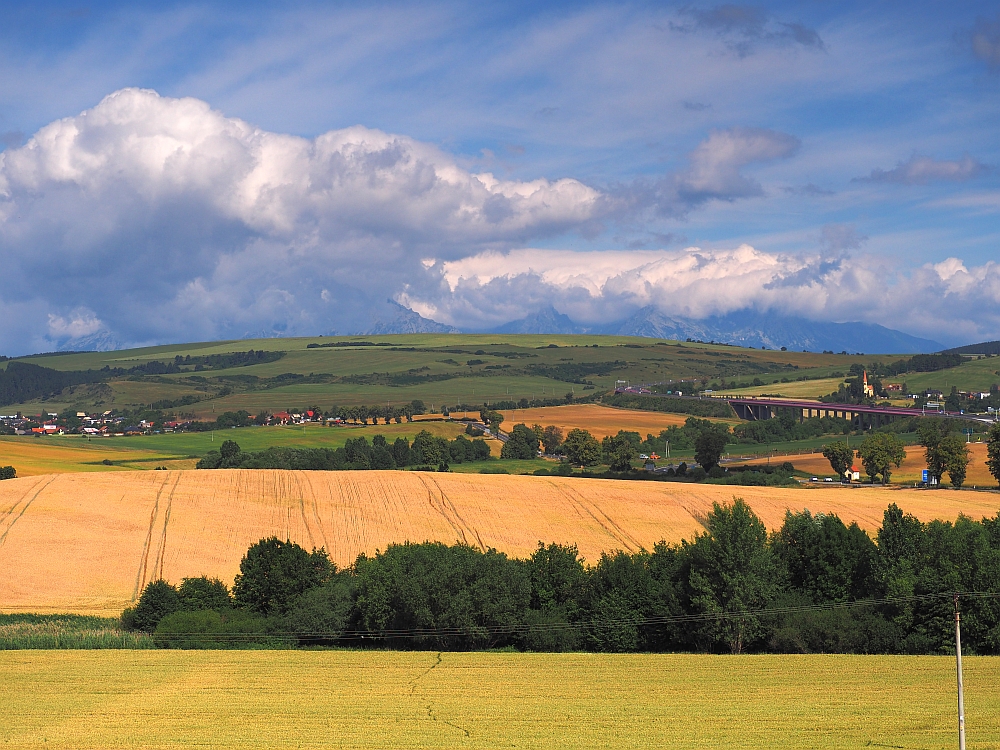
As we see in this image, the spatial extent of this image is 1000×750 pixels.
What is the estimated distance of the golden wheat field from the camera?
67562 millimetres

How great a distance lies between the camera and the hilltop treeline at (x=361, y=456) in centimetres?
12612

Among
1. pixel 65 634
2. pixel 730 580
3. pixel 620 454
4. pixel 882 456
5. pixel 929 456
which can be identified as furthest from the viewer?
pixel 620 454

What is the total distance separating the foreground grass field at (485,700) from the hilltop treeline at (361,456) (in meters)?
76.8

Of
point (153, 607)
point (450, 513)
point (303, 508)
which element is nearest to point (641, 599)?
point (153, 607)

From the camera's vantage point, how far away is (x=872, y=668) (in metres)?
44.9

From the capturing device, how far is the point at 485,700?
38719 mm

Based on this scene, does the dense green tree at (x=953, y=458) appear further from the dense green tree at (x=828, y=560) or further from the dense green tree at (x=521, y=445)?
the dense green tree at (x=828, y=560)

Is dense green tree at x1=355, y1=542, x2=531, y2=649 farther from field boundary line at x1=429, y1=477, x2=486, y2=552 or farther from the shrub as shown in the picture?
field boundary line at x1=429, y1=477, x2=486, y2=552

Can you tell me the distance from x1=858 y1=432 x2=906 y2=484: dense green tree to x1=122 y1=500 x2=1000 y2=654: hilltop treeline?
202ft

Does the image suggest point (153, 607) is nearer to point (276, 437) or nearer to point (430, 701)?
point (430, 701)

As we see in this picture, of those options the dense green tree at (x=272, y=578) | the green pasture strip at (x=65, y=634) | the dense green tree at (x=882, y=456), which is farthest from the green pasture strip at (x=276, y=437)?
the green pasture strip at (x=65, y=634)

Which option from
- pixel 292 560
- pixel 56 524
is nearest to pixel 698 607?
pixel 292 560

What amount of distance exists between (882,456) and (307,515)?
72.2 metres

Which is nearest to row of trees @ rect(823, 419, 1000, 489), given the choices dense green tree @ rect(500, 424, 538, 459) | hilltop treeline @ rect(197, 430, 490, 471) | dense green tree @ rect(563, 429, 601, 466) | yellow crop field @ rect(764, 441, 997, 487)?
yellow crop field @ rect(764, 441, 997, 487)
